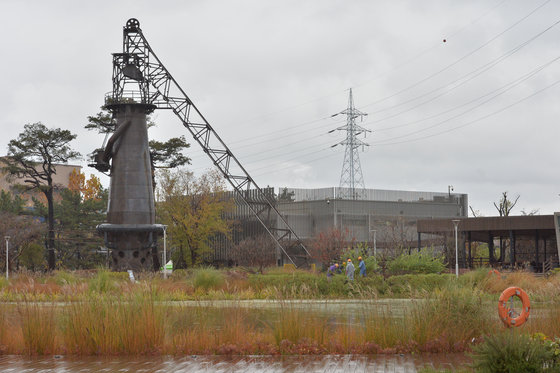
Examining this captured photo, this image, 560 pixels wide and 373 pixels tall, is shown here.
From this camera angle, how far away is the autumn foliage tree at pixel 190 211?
2189 inches

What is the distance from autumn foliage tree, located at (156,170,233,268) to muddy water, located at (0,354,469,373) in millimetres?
43247

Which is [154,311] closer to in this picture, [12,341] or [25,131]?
[12,341]

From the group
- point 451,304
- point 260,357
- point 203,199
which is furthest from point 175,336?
point 203,199

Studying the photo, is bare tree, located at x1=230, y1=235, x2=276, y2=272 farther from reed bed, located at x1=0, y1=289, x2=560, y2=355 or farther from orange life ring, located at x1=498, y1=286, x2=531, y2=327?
orange life ring, located at x1=498, y1=286, x2=531, y2=327


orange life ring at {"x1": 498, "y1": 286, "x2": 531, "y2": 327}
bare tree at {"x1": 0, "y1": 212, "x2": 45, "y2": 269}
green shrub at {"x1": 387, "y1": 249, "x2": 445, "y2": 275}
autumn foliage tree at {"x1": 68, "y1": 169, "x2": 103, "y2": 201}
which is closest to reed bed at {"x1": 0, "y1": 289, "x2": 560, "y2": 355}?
orange life ring at {"x1": 498, "y1": 286, "x2": 531, "y2": 327}

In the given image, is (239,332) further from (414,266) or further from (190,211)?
(190,211)

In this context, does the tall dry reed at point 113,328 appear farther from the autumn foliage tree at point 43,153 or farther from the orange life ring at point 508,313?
the autumn foliage tree at point 43,153

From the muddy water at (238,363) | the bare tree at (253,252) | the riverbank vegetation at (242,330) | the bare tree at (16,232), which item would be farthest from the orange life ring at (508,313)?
the bare tree at (16,232)

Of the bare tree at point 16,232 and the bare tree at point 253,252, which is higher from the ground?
the bare tree at point 16,232

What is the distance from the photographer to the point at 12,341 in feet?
41.4

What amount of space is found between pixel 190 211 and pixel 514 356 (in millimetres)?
47684

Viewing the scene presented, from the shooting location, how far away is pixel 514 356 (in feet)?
29.8

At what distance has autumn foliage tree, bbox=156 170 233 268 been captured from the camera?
55594 millimetres

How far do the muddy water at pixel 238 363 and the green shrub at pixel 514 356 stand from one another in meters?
1.38
